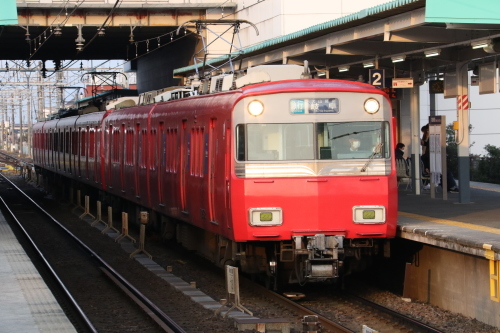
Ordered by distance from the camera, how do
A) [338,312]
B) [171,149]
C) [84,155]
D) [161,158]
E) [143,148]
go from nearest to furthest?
[338,312] < [171,149] < [161,158] < [143,148] < [84,155]

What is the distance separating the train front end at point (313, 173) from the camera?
11164mm

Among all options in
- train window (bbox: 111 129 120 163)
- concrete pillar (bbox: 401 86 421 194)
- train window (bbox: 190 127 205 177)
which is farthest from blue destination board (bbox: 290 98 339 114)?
train window (bbox: 111 129 120 163)

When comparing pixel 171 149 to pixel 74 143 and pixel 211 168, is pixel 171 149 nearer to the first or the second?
pixel 211 168

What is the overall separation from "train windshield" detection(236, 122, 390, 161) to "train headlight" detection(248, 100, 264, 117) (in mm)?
156

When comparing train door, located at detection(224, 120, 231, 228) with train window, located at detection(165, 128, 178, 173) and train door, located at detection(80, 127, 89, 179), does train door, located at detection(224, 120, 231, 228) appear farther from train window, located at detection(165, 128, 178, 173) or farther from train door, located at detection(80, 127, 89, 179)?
train door, located at detection(80, 127, 89, 179)

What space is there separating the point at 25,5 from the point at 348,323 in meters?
24.1

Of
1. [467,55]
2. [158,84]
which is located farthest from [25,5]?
[467,55]

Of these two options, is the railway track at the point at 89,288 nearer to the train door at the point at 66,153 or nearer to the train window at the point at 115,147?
the train window at the point at 115,147

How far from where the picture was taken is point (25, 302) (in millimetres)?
11266

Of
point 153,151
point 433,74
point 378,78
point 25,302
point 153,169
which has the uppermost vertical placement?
point 433,74

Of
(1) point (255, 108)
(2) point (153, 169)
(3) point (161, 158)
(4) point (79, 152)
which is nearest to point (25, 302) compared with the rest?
(1) point (255, 108)

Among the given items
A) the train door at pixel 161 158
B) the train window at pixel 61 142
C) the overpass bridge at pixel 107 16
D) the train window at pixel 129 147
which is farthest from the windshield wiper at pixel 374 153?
the train window at pixel 61 142

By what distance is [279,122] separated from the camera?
37.6 ft

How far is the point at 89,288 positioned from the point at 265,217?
149 inches
